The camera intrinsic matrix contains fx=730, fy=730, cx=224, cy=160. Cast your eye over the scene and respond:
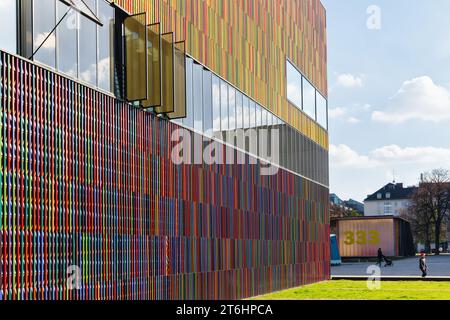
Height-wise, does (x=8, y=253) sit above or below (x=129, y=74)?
below

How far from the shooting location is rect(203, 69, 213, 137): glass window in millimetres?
23011

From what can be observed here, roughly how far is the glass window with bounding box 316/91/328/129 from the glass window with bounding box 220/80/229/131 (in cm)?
1497

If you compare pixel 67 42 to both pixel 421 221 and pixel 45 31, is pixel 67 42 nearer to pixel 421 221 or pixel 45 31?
pixel 45 31

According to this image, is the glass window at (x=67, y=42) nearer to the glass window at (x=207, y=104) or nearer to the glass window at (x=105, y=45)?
the glass window at (x=105, y=45)

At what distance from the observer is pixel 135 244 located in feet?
59.1

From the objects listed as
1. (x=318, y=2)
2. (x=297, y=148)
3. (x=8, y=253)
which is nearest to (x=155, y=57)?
(x=8, y=253)

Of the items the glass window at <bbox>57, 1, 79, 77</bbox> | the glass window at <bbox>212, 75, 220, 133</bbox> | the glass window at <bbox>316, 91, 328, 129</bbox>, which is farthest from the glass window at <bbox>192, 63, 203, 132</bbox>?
the glass window at <bbox>316, 91, 328, 129</bbox>

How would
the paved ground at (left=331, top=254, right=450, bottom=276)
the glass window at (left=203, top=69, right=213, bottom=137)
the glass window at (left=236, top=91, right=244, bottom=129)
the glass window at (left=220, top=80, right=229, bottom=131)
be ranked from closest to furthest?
the glass window at (left=203, top=69, right=213, bottom=137) < the glass window at (left=220, top=80, right=229, bottom=131) < the glass window at (left=236, top=91, right=244, bottom=129) < the paved ground at (left=331, top=254, right=450, bottom=276)

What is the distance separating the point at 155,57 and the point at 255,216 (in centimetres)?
1018

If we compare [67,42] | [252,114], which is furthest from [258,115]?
[67,42]

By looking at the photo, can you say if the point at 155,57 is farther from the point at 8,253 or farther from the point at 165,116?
the point at 8,253

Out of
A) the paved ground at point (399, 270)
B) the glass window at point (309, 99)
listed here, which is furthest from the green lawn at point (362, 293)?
the paved ground at point (399, 270)

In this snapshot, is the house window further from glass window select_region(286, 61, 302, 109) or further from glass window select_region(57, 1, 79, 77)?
glass window select_region(57, 1, 79, 77)
